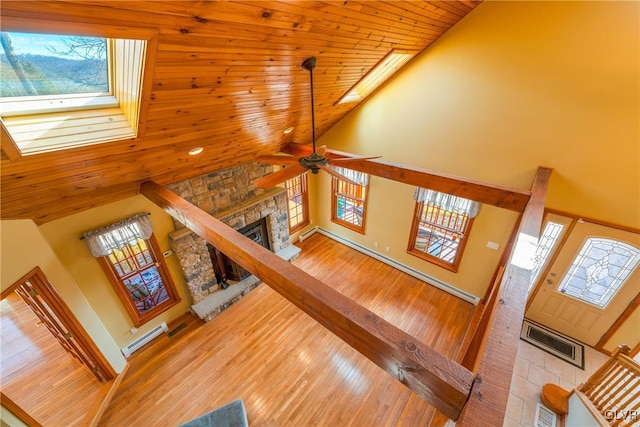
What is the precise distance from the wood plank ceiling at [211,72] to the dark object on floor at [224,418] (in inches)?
118

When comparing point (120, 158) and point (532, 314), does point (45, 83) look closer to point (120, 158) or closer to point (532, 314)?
point (120, 158)

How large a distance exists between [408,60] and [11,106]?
4743mm

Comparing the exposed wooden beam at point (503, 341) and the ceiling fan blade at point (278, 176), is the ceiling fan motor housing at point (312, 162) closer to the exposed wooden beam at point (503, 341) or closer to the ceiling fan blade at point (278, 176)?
the ceiling fan blade at point (278, 176)

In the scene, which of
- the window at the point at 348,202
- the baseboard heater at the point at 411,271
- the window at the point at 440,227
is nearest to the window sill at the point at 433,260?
the window at the point at 440,227

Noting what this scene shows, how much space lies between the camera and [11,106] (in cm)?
171

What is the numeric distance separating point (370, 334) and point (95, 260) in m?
4.13

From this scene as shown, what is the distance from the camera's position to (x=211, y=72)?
198 centimetres

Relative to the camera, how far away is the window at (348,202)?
19.8 feet

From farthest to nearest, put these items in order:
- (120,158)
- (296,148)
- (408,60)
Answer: (296,148) < (408,60) < (120,158)

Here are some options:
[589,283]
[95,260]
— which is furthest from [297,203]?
[589,283]

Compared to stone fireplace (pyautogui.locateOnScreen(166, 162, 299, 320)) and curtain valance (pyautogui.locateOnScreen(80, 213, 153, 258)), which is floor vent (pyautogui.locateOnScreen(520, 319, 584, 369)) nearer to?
stone fireplace (pyautogui.locateOnScreen(166, 162, 299, 320))

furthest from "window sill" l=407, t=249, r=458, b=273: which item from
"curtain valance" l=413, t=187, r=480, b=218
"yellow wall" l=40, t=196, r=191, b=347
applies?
"yellow wall" l=40, t=196, r=191, b=347

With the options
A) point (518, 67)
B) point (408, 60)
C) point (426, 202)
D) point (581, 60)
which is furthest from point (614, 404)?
point (408, 60)

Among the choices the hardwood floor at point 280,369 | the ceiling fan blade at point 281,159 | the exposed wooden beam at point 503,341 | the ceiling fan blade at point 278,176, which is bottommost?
the hardwood floor at point 280,369
